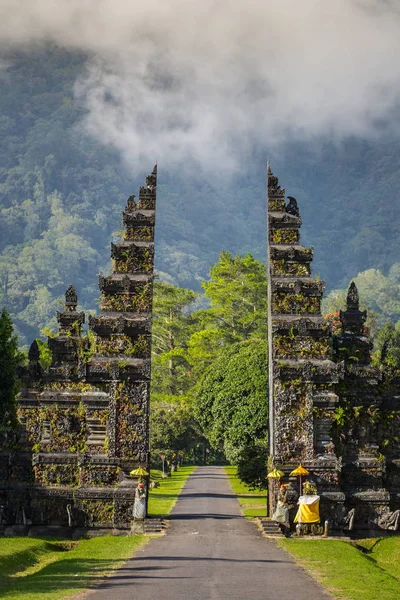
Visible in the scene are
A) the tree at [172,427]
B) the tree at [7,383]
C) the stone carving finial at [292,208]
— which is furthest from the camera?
the tree at [172,427]

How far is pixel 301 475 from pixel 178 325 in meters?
54.7

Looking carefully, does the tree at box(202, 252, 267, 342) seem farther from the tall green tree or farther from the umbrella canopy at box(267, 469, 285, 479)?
the umbrella canopy at box(267, 469, 285, 479)

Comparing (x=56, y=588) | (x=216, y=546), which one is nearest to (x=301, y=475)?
(x=216, y=546)

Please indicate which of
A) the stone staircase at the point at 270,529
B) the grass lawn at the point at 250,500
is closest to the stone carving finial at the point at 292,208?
the stone staircase at the point at 270,529

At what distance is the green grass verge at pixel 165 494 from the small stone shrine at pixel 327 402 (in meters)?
6.49

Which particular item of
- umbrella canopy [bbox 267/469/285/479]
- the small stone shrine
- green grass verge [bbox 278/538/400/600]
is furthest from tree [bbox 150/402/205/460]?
green grass verge [bbox 278/538/400/600]

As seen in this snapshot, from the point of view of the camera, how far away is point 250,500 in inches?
1727

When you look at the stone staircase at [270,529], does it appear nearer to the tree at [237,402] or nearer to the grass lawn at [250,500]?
the grass lawn at [250,500]

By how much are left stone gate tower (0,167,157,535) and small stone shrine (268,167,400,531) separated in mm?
5013

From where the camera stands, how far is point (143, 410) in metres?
30.2

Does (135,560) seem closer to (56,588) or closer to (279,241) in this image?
(56,588)

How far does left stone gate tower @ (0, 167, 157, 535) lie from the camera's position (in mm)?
29531

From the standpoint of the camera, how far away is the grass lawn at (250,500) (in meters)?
37.1

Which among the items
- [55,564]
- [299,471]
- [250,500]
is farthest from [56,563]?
[250,500]
